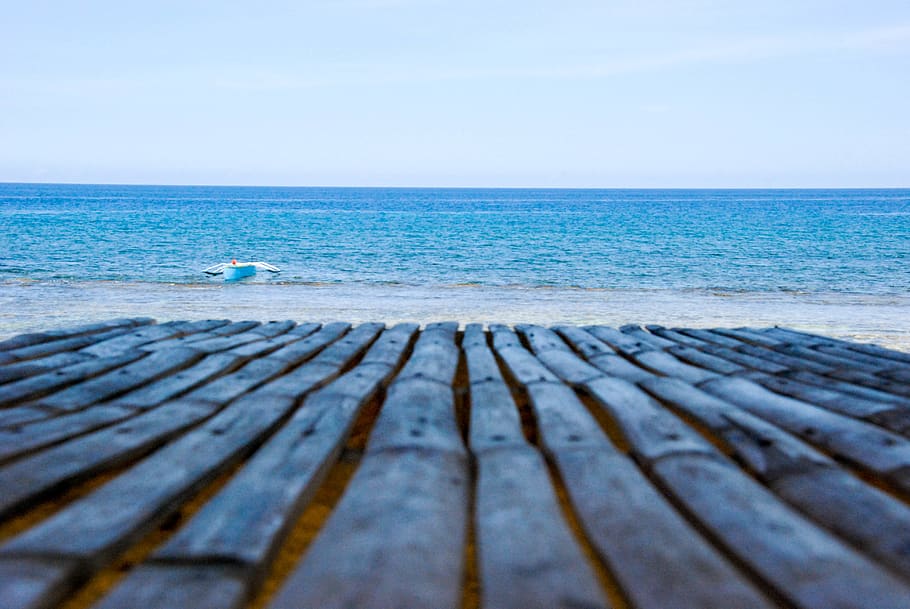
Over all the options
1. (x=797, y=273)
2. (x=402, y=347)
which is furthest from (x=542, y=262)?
(x=402, y=347)

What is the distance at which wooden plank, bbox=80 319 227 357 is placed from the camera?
3752mm

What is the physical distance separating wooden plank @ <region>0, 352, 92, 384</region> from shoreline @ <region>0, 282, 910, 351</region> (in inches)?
340

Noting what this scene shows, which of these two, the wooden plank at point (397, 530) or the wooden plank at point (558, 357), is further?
the wooden plank at point (558, 357)

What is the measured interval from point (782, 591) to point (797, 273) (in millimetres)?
24932

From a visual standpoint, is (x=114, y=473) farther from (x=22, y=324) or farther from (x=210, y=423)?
(x=22, y=324)

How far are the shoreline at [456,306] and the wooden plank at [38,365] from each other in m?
8.63

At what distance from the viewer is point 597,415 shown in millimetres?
2748

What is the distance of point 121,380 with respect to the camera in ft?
9.84

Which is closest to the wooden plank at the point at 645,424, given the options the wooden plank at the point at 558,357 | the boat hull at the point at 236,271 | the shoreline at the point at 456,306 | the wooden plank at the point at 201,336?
the wooden plank at the point at 558,357

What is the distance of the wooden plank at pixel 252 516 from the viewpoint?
1.22 meters

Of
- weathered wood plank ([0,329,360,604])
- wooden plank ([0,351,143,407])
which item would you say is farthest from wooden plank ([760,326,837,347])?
wooden plank ([0,351,143,407])

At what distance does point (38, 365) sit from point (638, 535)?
3.22 metres

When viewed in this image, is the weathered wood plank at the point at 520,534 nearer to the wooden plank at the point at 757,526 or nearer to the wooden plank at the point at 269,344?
the wooden plank at the point at 757,526

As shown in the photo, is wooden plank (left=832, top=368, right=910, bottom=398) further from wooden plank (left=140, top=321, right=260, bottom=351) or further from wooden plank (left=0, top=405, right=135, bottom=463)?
wooden plank (left=140, top=321, right=260, bottom=351)
